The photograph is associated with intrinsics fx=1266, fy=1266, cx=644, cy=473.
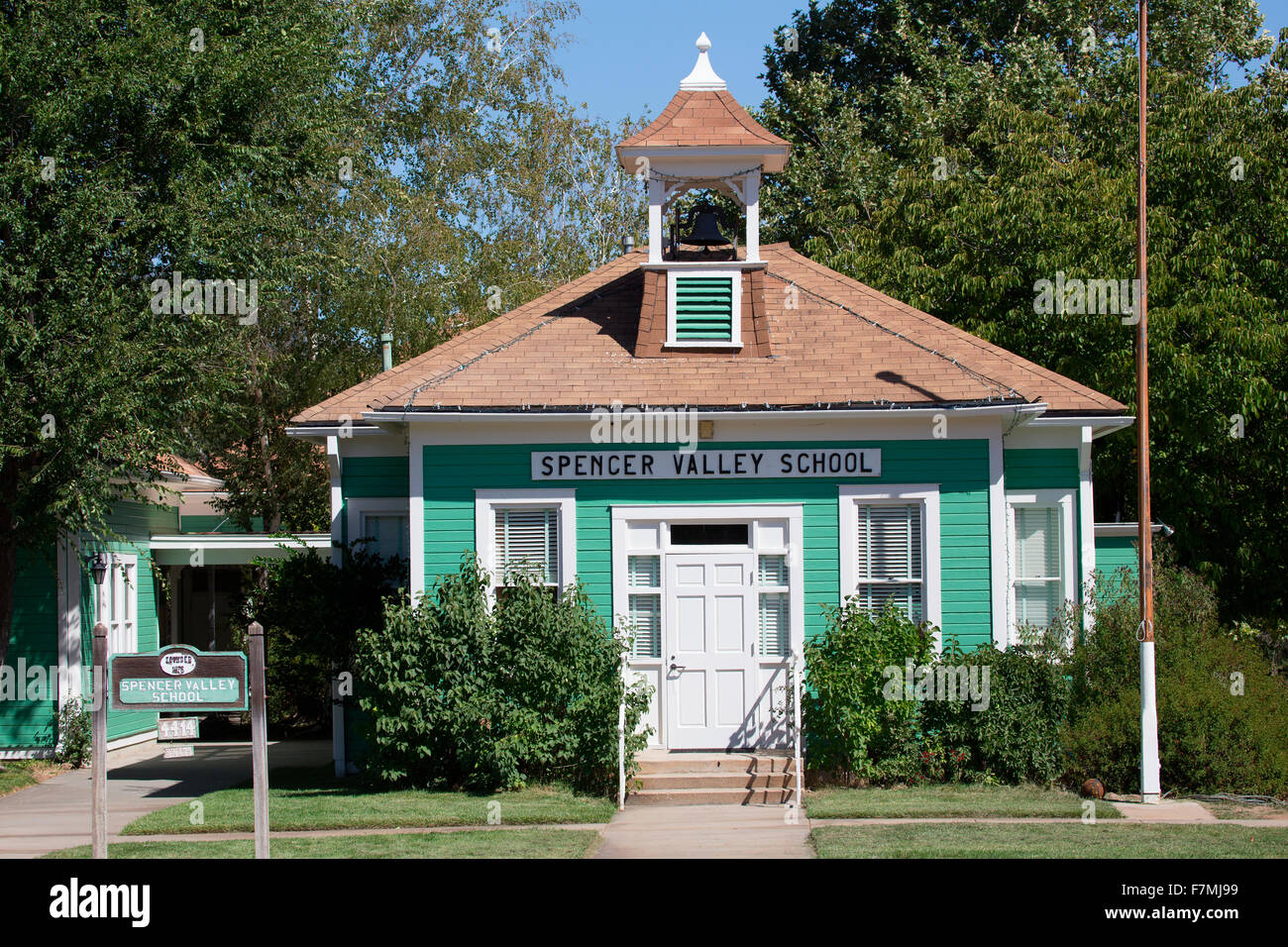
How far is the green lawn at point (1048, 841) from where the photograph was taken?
9.79m

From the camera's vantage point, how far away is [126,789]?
15.6 m

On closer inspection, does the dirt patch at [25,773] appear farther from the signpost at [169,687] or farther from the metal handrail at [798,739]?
the metal handrail at [798,739]

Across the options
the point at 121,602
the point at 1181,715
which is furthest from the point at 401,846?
the point at 121,602

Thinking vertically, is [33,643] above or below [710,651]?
below

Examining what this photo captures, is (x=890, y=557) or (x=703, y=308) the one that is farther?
(x=703, y=308)

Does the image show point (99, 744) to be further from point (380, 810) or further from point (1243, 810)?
point (1243, 810)

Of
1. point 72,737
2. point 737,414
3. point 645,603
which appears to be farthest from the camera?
point 72,737

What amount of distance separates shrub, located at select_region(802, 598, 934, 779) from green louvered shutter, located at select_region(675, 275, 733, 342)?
387 centimetres

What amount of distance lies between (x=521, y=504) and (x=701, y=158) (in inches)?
195

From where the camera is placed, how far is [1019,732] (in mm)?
13086

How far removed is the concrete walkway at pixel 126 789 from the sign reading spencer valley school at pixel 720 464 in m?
5.95

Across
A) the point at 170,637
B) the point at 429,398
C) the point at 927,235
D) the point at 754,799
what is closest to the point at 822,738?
the point at 754,799

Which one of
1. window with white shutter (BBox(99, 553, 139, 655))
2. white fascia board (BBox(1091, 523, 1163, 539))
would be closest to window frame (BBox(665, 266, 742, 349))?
white fascia board (BBox(1091, 523, 1163, 539))

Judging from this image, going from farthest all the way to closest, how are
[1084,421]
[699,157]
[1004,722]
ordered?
[699,157]
[1084,421]
[1004,722]
